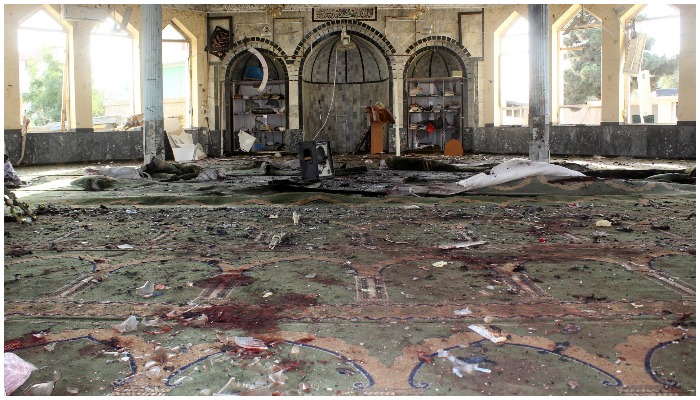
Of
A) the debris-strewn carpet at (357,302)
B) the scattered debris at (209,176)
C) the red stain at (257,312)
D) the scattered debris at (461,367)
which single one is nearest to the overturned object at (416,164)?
the scattered debris at (209,176)

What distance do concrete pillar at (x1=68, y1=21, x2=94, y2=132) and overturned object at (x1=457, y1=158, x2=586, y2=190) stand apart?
1015 centimetres

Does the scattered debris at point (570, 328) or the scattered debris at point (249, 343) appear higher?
the scattered debris at point (570, 328)

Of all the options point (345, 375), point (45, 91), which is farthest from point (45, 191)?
point (45, 91)

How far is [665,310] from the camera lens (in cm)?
275

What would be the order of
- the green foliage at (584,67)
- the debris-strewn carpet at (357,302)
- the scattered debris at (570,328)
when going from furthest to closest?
the green foliage at (584,67), the scattered debris at (570,328), the debris-strewn carpet at (357,302)

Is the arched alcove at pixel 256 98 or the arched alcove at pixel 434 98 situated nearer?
the arched alcove at pixel 434 98

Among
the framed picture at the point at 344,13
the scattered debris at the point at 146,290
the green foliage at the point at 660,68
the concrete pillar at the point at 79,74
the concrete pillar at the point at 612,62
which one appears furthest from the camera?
the green foliage at the point at 660,68

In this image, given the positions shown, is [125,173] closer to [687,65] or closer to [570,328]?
[570,328]

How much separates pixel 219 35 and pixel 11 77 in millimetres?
5429

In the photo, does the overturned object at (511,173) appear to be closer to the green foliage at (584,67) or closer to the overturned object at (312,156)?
the overturned object at (312,156)

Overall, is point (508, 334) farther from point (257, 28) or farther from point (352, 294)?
point (257, 28)

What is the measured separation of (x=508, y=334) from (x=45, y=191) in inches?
276

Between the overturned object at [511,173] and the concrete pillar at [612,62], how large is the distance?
7.71m

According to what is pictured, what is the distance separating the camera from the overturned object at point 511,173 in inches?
291
